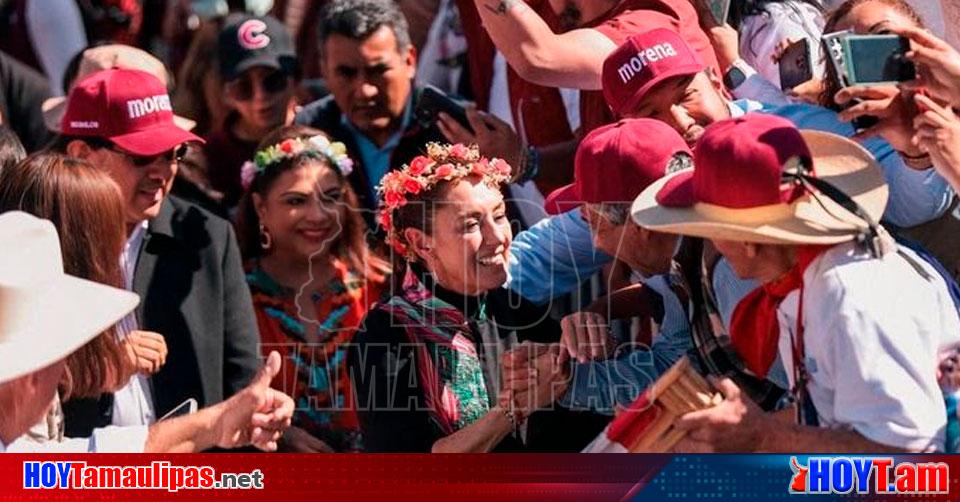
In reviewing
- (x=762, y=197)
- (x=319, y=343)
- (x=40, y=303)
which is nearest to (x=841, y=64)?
(x=762, y=197)

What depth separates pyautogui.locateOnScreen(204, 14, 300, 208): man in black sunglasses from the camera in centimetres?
694

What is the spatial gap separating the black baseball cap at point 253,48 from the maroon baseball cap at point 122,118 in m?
1.13

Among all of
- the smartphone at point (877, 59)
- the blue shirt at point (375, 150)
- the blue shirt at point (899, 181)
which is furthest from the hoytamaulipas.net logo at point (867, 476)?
the blue shirt at point (375, 150)

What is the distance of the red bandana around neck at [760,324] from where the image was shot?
4.57 meters

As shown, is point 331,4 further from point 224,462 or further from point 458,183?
point 224,462

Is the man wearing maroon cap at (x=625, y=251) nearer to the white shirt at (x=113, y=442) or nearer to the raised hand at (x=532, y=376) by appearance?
the raised hand at (x=532, y=376)

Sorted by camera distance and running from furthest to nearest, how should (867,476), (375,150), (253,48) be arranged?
(253,48) < (375,150) < (867,476)

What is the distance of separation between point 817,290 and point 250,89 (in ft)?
9.89

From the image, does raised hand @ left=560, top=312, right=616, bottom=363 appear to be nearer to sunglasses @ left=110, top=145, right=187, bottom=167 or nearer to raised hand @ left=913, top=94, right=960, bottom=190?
raised hand @ left=913, top=94, right=960, bottom=190

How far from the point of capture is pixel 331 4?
6.76 meters

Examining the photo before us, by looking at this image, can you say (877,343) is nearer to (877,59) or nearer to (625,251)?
(877,59)

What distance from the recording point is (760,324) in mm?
4793

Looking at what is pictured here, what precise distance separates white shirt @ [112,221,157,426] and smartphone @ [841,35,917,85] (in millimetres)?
1845

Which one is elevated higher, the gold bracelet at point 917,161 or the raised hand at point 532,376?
the gold bracelet at point 917,161
